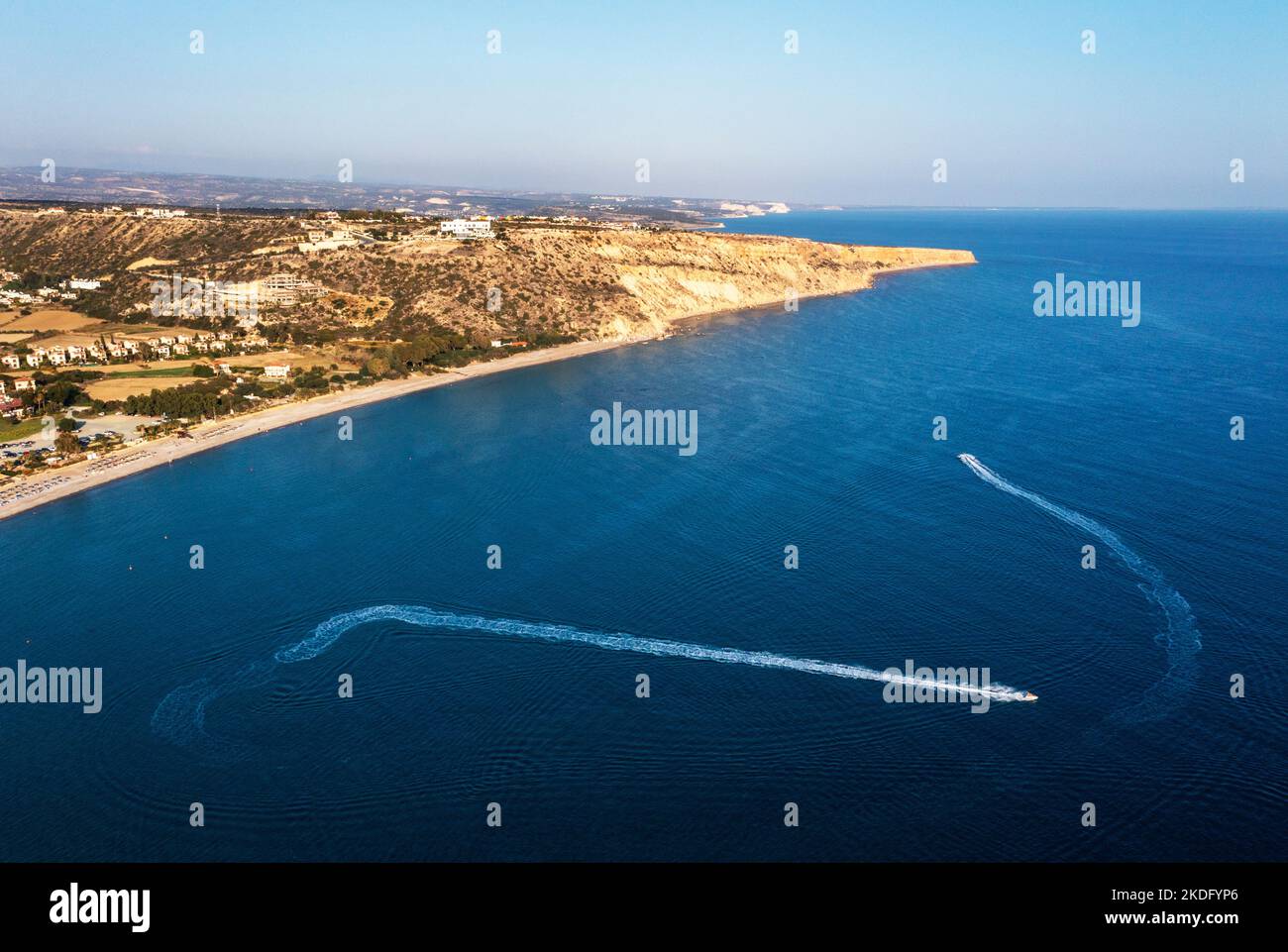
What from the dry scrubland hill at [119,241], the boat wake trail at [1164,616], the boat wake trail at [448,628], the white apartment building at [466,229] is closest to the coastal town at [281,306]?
the dry scrubland hill at [119,241]

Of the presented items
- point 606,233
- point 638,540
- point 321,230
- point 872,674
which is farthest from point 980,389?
point 321,230

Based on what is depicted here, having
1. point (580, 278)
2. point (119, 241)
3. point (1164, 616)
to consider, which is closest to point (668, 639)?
point (1164, 616)

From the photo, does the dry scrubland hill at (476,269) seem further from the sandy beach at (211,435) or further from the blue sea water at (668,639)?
the blue sea water at (668,639)

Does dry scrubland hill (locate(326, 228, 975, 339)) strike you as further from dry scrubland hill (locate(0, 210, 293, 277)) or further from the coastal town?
dry scrubland hill (locate(0, 210, 293, 277))

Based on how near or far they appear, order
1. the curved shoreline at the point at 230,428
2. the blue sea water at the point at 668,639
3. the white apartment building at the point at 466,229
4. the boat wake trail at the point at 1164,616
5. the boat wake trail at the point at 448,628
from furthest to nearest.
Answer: the white apartment building at the point at 466,229
the curved shoreline at the point at 230,428
the boat wake trail at the point at 448,628
the boat wake trail at the point at 1164,616
the blue sea water at the point at 668,639

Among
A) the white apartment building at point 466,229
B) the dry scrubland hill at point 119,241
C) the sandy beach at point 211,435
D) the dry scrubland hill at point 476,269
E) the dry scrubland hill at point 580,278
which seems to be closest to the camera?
the sandy beach at point 211,435

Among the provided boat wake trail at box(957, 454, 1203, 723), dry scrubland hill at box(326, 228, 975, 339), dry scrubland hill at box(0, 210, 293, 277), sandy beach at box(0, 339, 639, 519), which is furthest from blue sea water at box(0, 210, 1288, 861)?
dry scrubland hill at box(0, 210, 293, 277)

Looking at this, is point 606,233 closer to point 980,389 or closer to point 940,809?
point 980,389
